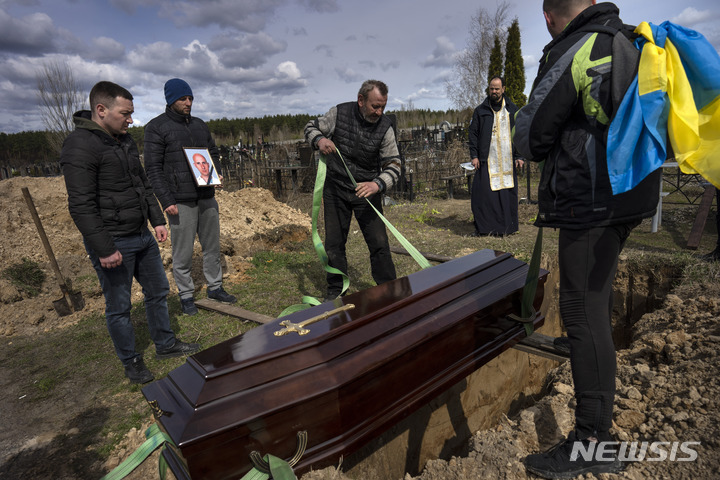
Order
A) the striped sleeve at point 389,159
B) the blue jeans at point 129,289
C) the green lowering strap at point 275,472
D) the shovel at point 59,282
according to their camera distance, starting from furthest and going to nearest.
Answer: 1. the shovel at point 59,282
2. the striped sleeve at point 389,159
3. the blue jeans at point 129,289
4. the green lowering strap at point 275,472

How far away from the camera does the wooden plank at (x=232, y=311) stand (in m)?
3.48

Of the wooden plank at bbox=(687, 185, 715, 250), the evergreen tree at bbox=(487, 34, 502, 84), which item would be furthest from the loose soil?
the evergreen tree at bbox=(487, 34, 502, 84)

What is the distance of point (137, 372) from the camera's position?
2.85 meters

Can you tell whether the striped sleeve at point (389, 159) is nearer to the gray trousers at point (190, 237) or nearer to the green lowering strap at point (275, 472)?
the gray trousers at point (190, 237)

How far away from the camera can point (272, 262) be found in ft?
18.0

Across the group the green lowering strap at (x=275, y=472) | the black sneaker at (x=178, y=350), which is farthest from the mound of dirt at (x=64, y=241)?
the green lowering strap at (x=275, y=472)

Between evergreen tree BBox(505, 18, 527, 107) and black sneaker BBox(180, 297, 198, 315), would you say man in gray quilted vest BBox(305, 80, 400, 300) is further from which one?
evergreen tree BBox(505, 18, 527, 107)

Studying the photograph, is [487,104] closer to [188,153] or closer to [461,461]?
[188,153]

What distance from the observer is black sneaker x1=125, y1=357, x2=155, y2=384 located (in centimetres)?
283

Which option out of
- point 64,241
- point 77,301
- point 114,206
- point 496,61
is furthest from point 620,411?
point 496,61

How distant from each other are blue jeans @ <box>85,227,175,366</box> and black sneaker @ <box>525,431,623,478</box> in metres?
2.53

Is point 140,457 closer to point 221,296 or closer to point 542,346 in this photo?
point 542,346

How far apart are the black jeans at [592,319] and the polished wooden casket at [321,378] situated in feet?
1.78

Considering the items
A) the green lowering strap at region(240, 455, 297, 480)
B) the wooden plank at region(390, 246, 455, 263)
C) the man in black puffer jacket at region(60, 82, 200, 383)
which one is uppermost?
the man in black puffer jacket at region(60, 82, 200, 383)
